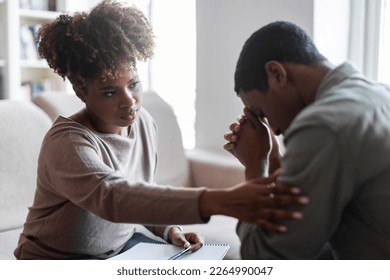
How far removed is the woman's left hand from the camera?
1.44 metres

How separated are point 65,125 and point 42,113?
2.28 feet

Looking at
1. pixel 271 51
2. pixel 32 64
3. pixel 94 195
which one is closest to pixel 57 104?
pixel 94 195

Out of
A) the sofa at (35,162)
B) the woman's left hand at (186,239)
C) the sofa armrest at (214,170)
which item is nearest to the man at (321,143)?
the woman's left hand at (186,239)

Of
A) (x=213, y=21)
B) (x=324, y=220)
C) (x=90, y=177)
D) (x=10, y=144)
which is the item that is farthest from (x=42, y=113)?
(x=324, y=220)

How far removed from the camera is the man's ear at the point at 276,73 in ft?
3.06

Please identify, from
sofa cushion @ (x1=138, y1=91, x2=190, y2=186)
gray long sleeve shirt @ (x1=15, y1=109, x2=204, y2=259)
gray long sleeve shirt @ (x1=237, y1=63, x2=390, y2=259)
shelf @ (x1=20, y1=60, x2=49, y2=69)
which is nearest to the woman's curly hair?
gray long sleeve shirt @ (x1=15, y1=109, x2=204, y2=259)

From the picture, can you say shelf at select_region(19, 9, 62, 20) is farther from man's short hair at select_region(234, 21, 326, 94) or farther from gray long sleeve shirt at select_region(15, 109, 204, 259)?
man's short hair at select_region(234, 21, 326, 94)

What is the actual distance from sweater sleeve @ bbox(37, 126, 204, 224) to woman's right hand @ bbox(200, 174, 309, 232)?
4cm

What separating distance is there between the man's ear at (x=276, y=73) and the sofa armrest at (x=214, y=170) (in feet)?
4.43

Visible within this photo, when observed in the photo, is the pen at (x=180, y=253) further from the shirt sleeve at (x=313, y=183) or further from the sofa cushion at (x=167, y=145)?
the sofa cushion at (x=167, y=145)

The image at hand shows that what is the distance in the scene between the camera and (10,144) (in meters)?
1.78

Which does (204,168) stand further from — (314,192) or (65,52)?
(314,192)

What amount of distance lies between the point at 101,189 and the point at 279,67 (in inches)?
16.7
